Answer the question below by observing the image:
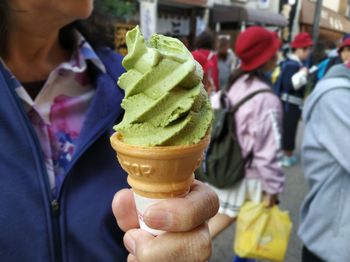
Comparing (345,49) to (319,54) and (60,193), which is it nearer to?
(319,54)

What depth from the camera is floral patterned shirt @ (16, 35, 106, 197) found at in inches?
58.4

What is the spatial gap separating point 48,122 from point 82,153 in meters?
0.27

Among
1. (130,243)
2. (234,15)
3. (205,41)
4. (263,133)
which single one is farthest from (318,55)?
(130,243)

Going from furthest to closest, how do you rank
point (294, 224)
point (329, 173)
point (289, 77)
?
point (289, 77) < point (294, 224) < point (329, 173)

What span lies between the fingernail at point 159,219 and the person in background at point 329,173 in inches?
49.5

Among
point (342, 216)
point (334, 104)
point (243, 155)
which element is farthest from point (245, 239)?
point (334, 104)

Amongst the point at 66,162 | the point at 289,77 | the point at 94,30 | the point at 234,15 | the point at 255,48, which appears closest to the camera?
the point at 66,162

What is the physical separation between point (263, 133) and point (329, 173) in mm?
866

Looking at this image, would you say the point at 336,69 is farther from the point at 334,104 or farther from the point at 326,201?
the point at 326,201

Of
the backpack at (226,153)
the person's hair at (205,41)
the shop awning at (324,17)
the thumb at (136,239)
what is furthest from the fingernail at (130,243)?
the shop awning at (324,17)

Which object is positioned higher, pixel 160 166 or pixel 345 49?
pixel 160 166

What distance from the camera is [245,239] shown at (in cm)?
290

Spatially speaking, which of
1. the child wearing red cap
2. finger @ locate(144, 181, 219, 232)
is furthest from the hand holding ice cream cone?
the child wearing red cap

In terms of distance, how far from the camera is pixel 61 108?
159 centimetres
